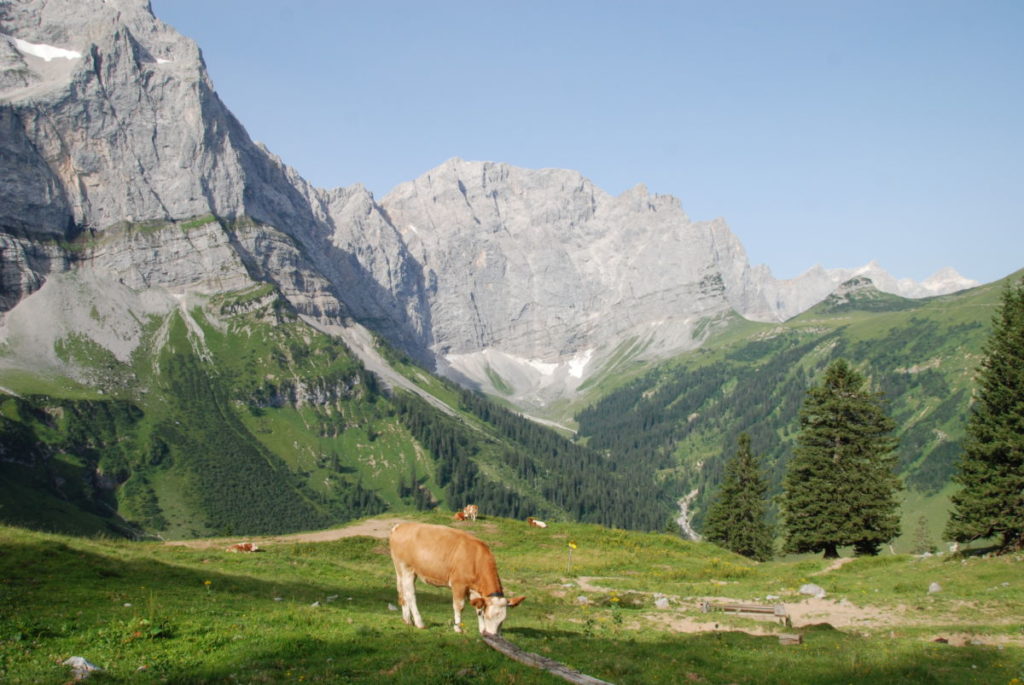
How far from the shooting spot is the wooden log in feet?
58.4

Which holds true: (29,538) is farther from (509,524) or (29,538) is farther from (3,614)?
(509,524)

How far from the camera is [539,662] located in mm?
19141

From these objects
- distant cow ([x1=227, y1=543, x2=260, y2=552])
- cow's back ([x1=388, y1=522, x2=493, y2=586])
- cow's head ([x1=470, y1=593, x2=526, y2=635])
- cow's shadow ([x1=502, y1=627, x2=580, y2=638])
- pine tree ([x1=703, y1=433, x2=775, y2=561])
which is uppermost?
cow's back ([x1=388, y1=522, x2=493, y2=586])

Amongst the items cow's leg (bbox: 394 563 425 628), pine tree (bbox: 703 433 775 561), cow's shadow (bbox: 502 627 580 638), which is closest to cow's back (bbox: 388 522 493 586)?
cow's leg (bbox: 394 563 425 628)

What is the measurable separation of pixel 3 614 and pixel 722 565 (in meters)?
46.1

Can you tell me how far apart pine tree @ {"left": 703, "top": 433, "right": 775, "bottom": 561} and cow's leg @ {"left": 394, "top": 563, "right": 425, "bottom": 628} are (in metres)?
66.0

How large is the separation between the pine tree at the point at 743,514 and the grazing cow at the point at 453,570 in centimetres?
6620

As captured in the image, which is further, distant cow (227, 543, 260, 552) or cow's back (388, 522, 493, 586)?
distant cow (227, 543, 260, 552)

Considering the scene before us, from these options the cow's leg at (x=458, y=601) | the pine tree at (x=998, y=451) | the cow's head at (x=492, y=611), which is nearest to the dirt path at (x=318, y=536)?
the cow's leg at (x=458, y=601)

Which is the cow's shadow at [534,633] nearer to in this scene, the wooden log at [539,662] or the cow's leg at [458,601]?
the cow's leg at [458,601]

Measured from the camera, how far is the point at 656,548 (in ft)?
200

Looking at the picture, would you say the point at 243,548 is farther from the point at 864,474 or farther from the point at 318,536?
the point at 864,474

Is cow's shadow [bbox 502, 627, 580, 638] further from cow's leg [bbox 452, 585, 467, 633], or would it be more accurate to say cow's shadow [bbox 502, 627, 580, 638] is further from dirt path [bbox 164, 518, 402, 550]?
dirt path [bbox 164, 518, 402, 550]

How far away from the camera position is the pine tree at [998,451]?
4512cm
